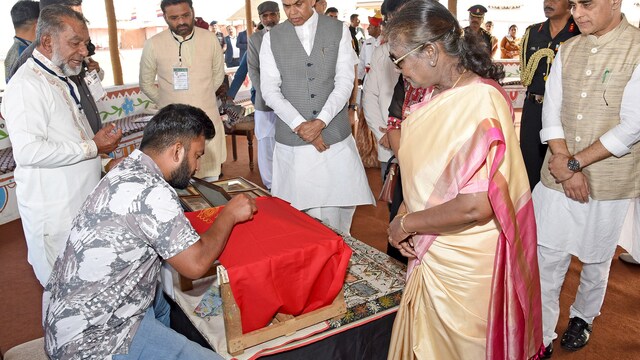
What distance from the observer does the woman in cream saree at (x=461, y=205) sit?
1339 mm

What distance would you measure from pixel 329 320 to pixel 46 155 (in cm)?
142

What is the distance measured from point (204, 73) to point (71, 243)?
232cm

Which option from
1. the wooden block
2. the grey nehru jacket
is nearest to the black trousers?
the grey nehru jacket

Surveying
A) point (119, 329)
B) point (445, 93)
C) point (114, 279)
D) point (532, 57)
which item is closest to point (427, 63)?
point (445, 93)

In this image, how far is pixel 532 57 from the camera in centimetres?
282

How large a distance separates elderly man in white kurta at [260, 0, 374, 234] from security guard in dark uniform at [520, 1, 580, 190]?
1.03 metres

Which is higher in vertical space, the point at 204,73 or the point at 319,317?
the point at 204,73

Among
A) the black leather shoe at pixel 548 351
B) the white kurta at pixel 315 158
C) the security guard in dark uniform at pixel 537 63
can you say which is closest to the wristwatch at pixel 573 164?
the security guard in dark uniform at pixel 537 63

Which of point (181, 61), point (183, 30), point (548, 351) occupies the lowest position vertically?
point (548, 351)

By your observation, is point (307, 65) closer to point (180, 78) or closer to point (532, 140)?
point (180, 78)

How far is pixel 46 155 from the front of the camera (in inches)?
83.7

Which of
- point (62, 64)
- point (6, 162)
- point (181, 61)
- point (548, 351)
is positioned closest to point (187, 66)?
point (181, 61)

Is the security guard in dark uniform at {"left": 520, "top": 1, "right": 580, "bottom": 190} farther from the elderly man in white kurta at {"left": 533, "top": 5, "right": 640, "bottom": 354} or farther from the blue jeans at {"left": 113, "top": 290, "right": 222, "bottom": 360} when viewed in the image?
the blue jeans at {"left": 113, "top": 290, "right": 222, "bottom": 360}

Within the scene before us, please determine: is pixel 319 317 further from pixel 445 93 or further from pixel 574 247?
pixel 574 247
